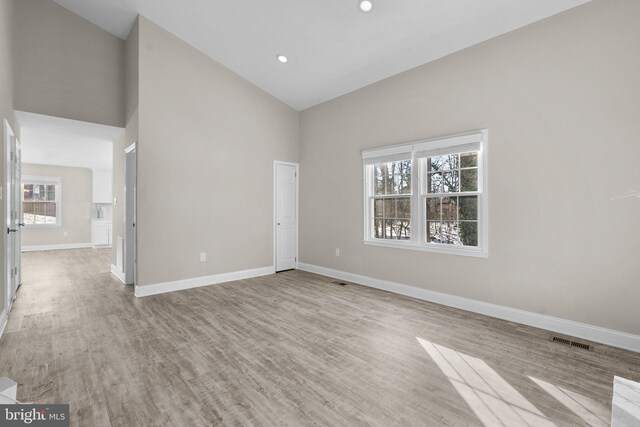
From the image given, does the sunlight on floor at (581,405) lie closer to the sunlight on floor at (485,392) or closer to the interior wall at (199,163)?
the sunlight on floor at (485,392)

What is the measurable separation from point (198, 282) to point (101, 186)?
697 centimetres

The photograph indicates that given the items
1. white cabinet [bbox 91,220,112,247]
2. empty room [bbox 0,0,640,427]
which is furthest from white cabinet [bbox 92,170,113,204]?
empty room [bbox 0,0,640,427]

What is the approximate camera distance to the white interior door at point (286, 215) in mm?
5918

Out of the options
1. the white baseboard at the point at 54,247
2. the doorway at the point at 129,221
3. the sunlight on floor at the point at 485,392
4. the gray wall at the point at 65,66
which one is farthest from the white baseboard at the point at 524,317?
the white baseboard at the point at 54,247

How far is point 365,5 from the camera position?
3281 mm

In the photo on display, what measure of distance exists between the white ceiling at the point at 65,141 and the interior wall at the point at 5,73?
62cm

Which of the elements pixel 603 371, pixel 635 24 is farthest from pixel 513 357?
pixel 635 24

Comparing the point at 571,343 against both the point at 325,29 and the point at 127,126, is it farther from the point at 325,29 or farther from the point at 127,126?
Result: the point at 127,126

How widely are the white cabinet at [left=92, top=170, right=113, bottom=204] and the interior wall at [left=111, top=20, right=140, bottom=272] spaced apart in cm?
454

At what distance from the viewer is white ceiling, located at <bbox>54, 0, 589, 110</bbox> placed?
3221mm

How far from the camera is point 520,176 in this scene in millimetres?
3311

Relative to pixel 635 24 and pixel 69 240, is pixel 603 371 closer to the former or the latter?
pixel 635 24

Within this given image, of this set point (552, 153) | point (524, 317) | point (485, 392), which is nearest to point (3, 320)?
point (485, 392)

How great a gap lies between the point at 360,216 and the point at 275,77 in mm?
2800
